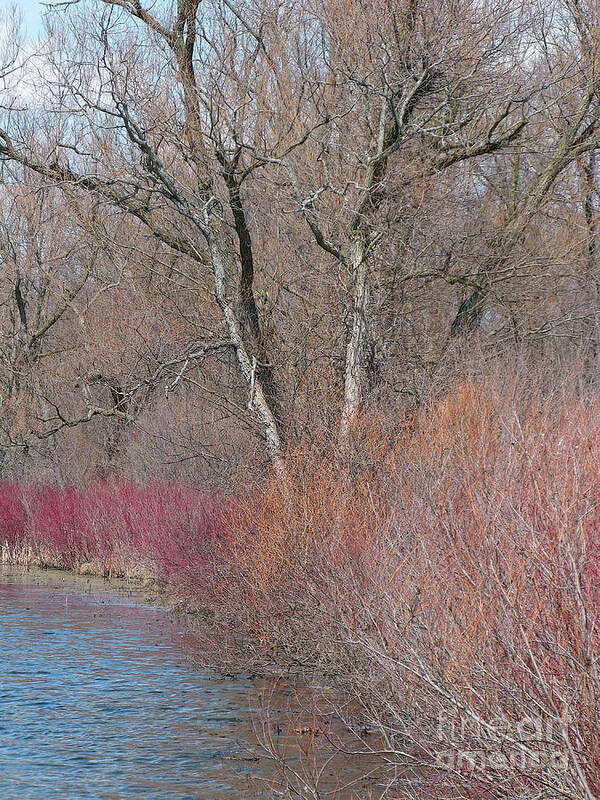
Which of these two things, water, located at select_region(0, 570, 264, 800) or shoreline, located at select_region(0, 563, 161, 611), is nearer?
water, located at select_region(0, 570, 264, 800)

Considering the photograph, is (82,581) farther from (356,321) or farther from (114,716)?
(114,716)

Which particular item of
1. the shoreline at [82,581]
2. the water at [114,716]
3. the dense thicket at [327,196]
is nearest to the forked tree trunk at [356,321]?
the dense thicket at [327,196]

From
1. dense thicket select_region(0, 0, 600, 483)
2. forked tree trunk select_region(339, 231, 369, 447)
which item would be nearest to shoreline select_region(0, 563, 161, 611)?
dense thicket select_region(0, 0, 600, 483)

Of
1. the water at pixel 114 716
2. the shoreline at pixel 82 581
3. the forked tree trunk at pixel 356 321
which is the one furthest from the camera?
the shoreline at pixel 82 581

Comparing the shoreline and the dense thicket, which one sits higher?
the dense thicket

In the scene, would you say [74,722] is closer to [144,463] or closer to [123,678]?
[123,678]

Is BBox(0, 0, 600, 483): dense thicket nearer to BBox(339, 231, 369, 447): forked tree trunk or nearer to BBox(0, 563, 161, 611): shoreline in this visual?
BBox(339, 231, 369, 447): forked tree trunk

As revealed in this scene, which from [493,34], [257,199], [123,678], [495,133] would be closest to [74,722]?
[123,678]

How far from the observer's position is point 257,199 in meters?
15.9

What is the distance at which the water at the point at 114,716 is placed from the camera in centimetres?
741

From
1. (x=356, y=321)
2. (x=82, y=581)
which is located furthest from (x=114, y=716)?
(x=82, y=581)

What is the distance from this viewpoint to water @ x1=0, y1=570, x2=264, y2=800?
7.41m

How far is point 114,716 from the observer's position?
364 inches

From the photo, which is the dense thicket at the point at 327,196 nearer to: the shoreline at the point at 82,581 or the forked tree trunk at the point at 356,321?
the forked tree trunk at the point at 356,321
